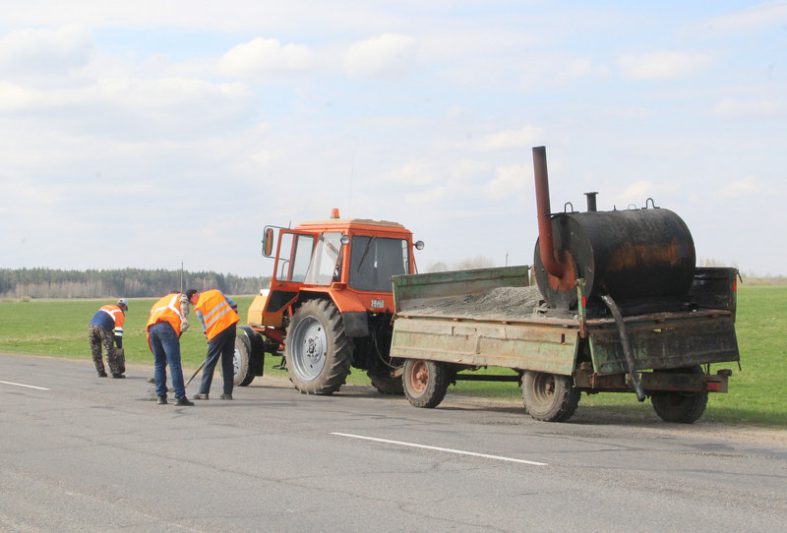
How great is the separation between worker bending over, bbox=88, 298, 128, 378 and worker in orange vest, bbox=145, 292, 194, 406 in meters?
5.99

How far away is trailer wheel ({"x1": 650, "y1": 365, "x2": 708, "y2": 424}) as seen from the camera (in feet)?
43.7

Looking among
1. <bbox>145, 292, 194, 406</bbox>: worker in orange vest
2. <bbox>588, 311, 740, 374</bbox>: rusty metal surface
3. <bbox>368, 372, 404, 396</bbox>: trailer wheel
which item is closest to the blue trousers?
<bbox>145, 292, 194, 406</bbox>: worker in orange vest

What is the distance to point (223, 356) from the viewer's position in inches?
626

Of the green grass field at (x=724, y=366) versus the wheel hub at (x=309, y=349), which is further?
the wheel hub at (x=309, y=349)

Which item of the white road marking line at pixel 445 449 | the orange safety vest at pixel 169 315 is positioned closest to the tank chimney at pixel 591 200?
the white road marking line at pixel 445 449

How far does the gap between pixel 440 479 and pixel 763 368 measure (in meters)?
15.8

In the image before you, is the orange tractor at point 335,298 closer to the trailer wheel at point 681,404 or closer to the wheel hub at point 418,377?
the wheel hub at point 418,377

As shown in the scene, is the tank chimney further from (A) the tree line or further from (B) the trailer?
(A) the tree line

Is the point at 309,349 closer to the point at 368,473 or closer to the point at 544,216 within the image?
the point at 544,216

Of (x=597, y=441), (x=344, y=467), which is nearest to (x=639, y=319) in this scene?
(x=597, y=441)

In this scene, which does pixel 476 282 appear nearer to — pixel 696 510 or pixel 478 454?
pixel 478 454

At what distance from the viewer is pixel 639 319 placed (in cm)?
1247

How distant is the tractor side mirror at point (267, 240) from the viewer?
16.7 meters

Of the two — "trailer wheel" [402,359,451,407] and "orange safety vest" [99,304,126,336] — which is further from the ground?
"orange safety vest" [99,304,126,336]
